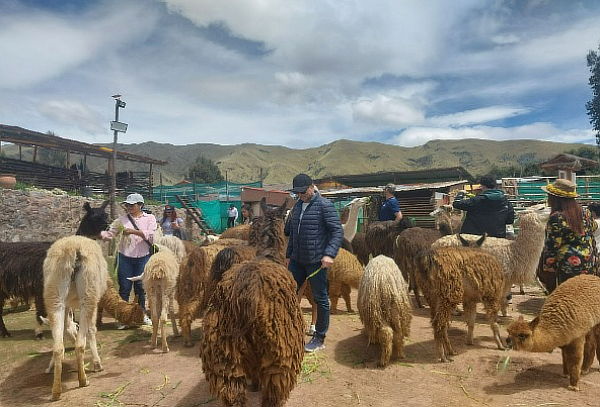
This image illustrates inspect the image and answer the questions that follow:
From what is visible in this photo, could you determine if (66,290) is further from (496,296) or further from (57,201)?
(57,201)

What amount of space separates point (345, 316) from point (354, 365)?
2115 millimetres

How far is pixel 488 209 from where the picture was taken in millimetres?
6570

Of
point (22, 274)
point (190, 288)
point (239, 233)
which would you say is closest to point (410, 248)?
point (239, 233)

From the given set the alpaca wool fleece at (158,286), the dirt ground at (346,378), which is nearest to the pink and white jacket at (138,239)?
the alpaca wool fleece at (158,286)

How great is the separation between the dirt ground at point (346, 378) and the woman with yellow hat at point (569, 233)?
3.48ft

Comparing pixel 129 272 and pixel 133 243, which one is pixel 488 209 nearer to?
pixel 133 243

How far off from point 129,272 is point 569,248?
20.4ft

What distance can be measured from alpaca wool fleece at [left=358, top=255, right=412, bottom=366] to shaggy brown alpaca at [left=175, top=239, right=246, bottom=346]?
214 cm

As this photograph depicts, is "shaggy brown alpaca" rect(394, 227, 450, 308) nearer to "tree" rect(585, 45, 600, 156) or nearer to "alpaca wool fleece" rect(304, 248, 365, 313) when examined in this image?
"alpaca wool fleece" rect(304, 248, 365, 313)

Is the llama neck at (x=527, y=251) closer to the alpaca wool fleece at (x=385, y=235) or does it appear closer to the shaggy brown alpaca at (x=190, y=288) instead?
the alpaca wool fleece at (x=385, y=235)

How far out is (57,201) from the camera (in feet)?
52.1

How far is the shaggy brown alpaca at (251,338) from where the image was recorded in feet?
8.86

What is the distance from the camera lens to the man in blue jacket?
457cm

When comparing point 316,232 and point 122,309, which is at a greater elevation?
point 316,232
